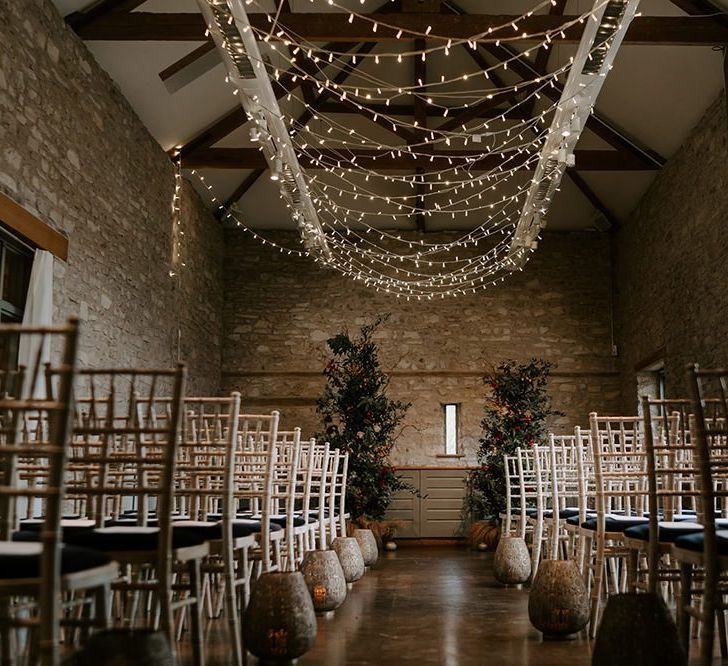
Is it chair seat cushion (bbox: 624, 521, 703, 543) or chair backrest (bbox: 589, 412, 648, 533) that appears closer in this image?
chair seat cushion (bbox: 624, 521, 703, 543)

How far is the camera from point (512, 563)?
623 centimetres

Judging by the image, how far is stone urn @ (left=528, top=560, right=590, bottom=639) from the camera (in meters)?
4.02

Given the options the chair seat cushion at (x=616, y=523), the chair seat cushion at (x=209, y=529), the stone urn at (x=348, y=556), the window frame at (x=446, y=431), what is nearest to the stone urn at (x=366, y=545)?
the stone urn at (x=348, y=556)

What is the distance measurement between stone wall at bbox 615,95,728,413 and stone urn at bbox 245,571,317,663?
566 cm

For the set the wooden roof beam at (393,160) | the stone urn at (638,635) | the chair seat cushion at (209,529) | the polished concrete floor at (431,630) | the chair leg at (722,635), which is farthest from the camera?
the wooden roof beam at (393,160)

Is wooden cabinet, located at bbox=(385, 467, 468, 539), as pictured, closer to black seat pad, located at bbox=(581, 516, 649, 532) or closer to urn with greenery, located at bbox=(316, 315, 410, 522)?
urn with greenery, located at bbox=(316, 315, 410, 522)

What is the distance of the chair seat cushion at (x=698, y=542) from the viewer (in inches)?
108

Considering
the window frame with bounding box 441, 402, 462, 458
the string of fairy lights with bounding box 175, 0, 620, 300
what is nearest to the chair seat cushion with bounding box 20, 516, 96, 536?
the string of fairy lights with bounding box 175, 0, 620, 300

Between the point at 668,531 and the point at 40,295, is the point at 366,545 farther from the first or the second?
the point at 668,531

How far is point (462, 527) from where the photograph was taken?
11.1m

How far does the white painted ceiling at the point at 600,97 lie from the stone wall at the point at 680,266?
0.77 feet

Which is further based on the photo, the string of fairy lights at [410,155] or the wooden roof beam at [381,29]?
the string of fairy lights at [410,155]

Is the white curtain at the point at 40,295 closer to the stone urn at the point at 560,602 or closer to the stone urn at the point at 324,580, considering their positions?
the stone urn at the point at 324,580

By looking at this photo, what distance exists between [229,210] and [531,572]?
7270 millimetres
